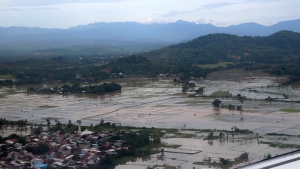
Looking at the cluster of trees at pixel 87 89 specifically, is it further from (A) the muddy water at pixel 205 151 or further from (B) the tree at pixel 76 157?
(B) the tree at pixel 76 157

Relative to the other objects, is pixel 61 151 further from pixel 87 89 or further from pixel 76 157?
pixel 87 89

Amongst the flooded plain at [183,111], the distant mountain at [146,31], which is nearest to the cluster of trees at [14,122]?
the flooded plain at [183,111]

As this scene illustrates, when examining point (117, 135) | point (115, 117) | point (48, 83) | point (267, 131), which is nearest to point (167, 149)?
point (117, 135)

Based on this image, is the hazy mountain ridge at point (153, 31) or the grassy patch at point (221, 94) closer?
the grassy patch at point (221, 94)

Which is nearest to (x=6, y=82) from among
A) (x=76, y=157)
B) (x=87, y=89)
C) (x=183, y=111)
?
(x=87, y=89)

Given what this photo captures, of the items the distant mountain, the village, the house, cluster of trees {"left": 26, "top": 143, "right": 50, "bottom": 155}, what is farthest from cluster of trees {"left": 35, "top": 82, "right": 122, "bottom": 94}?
the distant mountain

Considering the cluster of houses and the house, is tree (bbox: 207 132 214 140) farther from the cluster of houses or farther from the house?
the house
